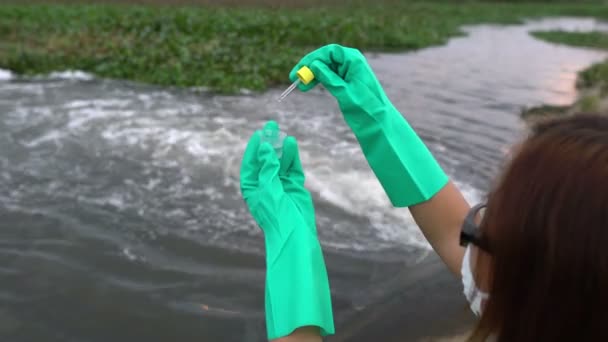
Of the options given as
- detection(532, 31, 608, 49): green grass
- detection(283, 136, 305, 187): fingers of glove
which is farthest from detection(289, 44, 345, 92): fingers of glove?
detection(532, 31, 608, 49): green grass

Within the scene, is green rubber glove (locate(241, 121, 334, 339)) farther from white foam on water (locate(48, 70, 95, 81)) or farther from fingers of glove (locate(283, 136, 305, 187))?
white foam on water (locate(48, 70, 95, 81))

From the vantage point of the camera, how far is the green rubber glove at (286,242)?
124cm

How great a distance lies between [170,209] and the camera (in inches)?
115

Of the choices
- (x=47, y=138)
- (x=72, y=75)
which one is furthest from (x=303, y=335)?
(x=72, y=75)

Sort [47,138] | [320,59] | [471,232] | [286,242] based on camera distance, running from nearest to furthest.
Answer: [471,232]
[286,242]
[320,59]
[47,138]

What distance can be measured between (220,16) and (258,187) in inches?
312

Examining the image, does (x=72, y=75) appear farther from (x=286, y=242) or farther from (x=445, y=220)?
(x=445, y=220)

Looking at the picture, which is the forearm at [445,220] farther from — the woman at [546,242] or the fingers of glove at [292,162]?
the fingers of glove at [292,162]

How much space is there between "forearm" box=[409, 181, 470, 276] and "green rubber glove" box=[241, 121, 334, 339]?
0.30m

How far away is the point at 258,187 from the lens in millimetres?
1662

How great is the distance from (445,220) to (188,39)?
22.9ft

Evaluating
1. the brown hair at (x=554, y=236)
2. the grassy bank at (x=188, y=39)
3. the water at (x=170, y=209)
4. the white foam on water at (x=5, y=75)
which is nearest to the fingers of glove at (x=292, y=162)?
the water at (x=170, y=209)

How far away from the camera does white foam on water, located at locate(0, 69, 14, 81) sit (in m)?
5.77

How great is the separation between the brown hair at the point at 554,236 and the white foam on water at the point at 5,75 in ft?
20.4
